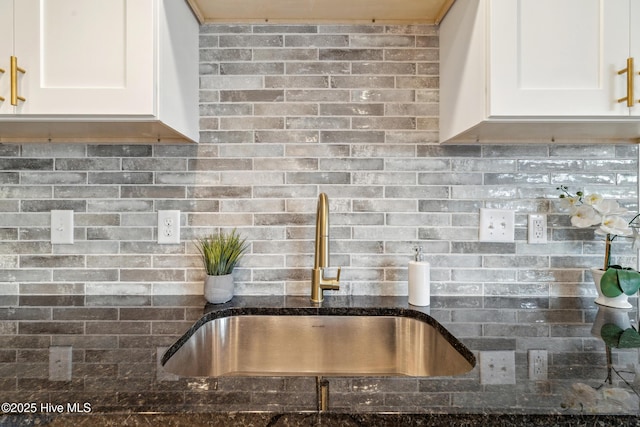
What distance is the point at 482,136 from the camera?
4.00ft

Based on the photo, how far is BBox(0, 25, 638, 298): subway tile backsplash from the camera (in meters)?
1.31

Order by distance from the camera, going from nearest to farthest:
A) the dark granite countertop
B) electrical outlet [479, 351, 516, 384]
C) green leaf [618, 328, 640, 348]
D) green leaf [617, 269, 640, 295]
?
the dark granite countertop, electrical outlet [479, 351, 516, 384], green leaf [618, 328, 640, 348], green leaf [617, 269, 640, 295]

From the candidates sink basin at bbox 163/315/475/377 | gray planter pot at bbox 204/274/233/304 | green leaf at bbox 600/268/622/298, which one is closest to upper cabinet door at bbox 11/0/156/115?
gray planter pot at bbox 204/274/233/304

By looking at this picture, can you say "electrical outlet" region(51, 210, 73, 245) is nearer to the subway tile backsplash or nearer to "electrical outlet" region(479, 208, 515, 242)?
the subway tile backsplash

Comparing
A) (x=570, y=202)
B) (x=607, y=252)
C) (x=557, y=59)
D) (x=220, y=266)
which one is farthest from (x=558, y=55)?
(x=220, y=266)

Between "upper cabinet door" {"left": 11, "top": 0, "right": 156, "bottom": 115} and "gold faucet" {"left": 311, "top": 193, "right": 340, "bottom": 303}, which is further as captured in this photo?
"gold faucet" {"left": 311, "top": 193, "right": 340, "bottom": 303}


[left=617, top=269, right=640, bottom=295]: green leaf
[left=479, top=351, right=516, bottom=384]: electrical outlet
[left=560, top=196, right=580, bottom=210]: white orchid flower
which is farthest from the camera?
[left=560, top=196, right=580, bottom=210]: white orchid flower

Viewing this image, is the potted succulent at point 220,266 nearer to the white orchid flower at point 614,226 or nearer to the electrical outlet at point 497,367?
the electrical outlet at point 497,367

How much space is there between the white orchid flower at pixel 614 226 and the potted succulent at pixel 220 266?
1.25 metres

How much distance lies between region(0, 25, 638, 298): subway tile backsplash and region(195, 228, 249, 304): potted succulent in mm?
79

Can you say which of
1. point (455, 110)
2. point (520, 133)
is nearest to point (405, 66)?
point (455, 110)

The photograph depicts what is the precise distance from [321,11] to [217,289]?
1.02m

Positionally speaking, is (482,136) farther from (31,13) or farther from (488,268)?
(31,13)

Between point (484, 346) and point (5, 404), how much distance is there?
1.01 m
